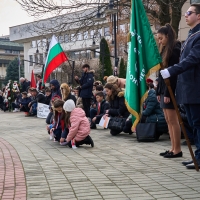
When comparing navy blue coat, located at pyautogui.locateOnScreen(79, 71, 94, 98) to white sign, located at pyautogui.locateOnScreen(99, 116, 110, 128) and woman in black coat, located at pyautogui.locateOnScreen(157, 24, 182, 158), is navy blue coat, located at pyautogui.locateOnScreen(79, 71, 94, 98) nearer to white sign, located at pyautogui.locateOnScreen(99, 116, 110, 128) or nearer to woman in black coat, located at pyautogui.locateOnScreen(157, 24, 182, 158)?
white sign, located at pyautogui.locateOnScreen(99, 116, 110, 128)

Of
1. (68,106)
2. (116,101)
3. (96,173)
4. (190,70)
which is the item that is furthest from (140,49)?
(116,101)

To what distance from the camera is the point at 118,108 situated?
1152 centimetres

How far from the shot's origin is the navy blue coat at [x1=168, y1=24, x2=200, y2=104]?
596cm

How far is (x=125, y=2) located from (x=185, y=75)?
445 inches

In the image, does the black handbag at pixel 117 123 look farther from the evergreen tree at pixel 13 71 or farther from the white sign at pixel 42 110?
the evergreen tree at pixel 13 71

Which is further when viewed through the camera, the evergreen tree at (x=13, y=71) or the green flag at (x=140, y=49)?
the evergreen tree at (x=13, y=71)

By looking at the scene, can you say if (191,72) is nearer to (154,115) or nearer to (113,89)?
(154,115)

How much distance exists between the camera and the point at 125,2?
1705 cm

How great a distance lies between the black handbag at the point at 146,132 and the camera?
10.0m

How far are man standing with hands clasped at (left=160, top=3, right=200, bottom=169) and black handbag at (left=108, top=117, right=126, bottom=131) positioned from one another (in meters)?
4.81

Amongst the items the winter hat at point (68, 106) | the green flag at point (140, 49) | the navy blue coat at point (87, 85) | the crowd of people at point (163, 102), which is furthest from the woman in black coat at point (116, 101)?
the green flag at point (140, 49)

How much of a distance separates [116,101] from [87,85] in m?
3.16

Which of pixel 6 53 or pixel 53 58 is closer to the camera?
pixel 53 58

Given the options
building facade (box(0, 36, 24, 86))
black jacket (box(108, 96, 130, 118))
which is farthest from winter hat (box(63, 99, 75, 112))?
building facade (box(0, 36, 24, 86))
